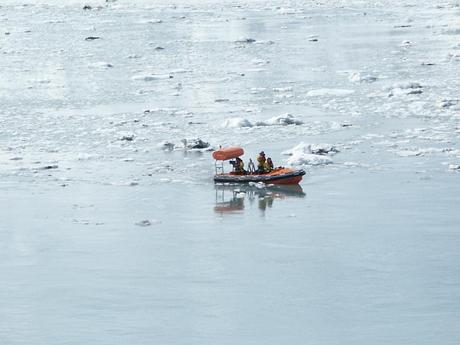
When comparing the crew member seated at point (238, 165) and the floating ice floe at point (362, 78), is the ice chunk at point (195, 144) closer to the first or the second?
the crew member seated at point (238, 165)

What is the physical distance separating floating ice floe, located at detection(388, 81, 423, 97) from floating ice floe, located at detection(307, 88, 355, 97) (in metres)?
1.54

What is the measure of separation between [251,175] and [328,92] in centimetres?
1257

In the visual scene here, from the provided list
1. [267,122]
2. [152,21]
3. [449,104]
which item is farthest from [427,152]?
[152,21]

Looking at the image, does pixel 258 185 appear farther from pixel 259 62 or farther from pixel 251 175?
pixel 259 62

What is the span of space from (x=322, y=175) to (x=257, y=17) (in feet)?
125

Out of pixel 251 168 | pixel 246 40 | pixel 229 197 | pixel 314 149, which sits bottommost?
pixel 229 197

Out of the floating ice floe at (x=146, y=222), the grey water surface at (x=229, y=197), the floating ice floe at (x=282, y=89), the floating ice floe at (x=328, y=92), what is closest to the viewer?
the grey water surface at (x=229, y=197)

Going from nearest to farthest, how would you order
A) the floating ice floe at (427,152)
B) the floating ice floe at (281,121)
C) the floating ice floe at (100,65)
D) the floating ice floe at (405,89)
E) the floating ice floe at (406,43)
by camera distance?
the floating ice floe at (427,152)
the floating ice floe at (281,121)
the floating ice floe at (405,89)
the floating ice floe at (100,65)
the floating ice floe at (406,43)

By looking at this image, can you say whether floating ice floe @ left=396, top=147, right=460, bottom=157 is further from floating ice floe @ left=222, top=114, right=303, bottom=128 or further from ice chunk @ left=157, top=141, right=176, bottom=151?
ice chunk @ left=157, top=141, right=176, bottom=151

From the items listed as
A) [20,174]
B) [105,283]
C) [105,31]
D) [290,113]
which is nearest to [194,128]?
[290,113]

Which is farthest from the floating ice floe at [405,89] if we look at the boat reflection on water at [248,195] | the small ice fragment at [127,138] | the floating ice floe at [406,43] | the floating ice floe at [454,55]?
the boat reflection on water at [248,195]

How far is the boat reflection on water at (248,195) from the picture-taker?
27000mm

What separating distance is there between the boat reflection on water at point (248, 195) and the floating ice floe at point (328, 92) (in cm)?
1232

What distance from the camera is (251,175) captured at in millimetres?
29391
